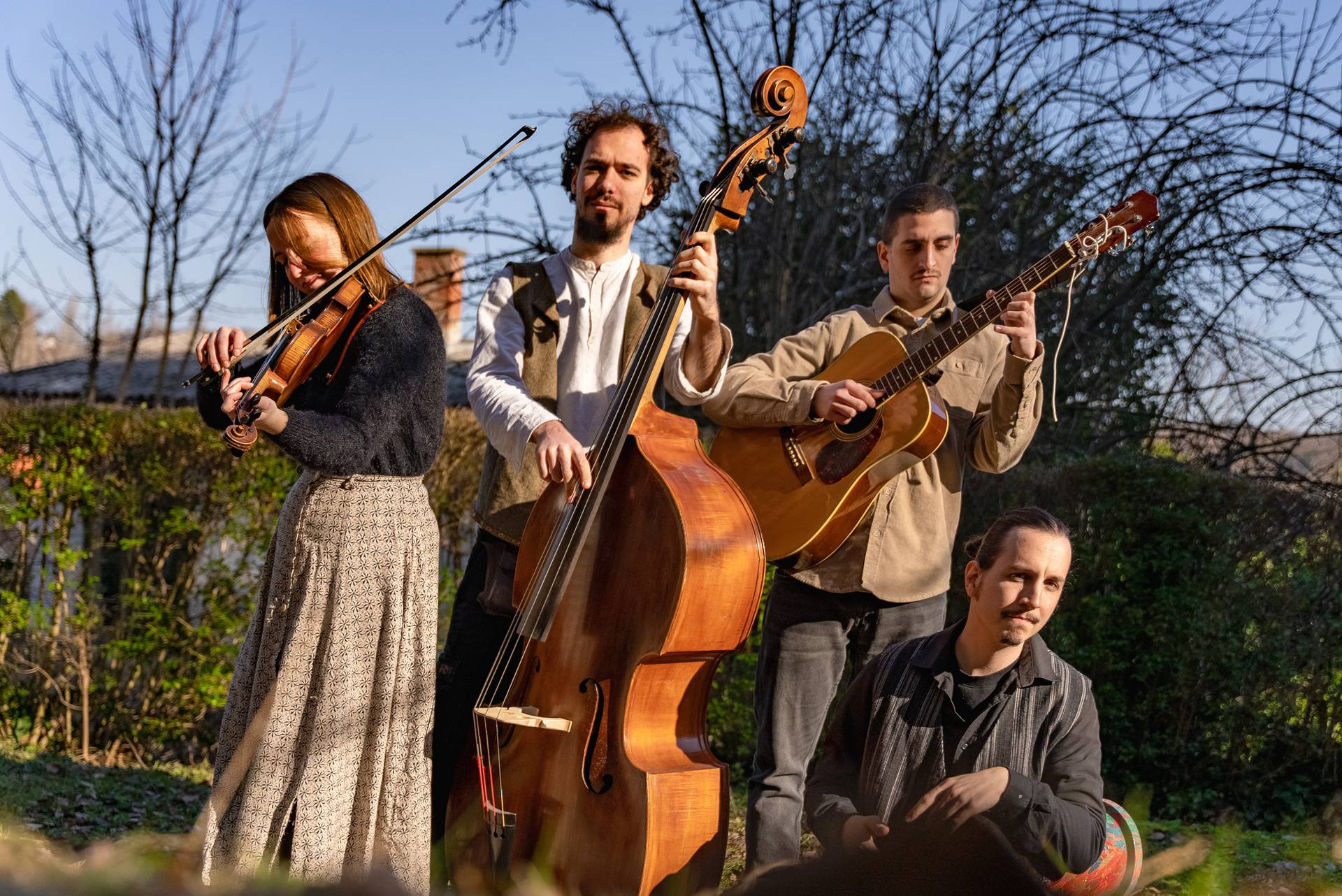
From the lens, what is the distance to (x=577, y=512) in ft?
9.11

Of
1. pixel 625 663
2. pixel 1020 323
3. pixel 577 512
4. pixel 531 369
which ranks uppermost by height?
pixel 1020 323

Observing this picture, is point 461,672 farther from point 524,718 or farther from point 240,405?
point 240,405

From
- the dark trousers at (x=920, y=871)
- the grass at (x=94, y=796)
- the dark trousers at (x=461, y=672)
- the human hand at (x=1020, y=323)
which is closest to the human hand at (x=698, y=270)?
the human hand at (x=1020, y=323)

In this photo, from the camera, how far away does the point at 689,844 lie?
2.58m

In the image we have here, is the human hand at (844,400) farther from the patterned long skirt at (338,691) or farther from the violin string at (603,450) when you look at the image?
the patterned long skirt at (338,691)

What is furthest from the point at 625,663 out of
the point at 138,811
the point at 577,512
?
the point at 138,811

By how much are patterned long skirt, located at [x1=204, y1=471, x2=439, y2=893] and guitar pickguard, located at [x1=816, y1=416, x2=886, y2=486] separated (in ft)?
3.39

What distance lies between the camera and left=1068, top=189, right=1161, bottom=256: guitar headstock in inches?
118

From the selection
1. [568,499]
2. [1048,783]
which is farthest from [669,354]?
[1048,783]

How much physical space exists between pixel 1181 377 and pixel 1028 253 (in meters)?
1.10

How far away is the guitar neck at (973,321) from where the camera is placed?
9.78ft

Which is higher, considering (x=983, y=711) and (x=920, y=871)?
(x=920, y=871)

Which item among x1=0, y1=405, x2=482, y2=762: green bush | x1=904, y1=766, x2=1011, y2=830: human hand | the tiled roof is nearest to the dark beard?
x1=904, y1=766, x2=1011, y2=830: human hand

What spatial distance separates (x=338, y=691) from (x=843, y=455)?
1355mm
